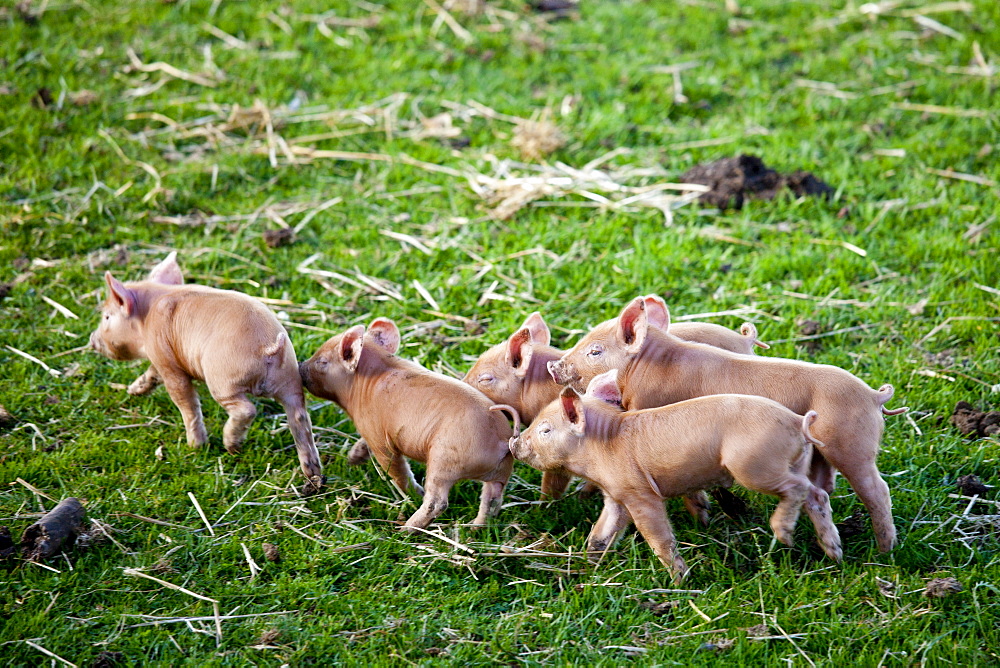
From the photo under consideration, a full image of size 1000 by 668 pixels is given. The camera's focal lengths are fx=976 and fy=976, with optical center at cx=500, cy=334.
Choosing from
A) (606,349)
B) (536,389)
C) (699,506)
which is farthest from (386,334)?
(699,506)

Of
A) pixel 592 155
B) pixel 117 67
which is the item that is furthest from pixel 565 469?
pixel 117 67

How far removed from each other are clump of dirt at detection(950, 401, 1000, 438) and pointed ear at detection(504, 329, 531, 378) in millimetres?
2548

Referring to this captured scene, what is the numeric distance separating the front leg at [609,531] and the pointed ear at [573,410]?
37 centimetres

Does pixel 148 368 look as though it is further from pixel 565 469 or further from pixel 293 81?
pixel 293 81

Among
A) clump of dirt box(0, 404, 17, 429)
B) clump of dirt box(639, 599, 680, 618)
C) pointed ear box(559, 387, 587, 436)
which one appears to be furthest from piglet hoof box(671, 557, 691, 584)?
clump of dirt box(0, 404, 17, 429)

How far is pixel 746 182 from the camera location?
8.32 m

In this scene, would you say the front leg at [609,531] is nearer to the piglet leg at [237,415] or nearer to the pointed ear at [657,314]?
the pointed ear at [657,314]

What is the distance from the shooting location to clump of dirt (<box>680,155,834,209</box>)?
827 cm

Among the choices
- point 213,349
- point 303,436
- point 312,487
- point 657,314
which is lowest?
point 312,487

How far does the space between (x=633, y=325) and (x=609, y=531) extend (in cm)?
111

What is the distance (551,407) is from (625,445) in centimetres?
46

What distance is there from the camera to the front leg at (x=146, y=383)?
237 inches

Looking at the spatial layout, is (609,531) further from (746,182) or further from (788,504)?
(746,182)

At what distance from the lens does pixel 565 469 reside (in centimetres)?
495
